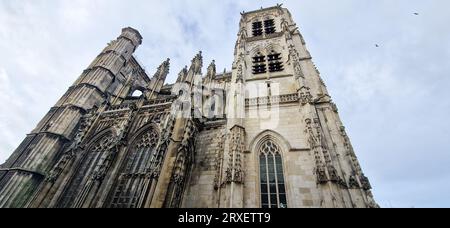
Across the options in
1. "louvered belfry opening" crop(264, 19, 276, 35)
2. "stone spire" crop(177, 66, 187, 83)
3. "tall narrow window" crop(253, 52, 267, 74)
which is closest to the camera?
"tall narrow window" crop(253, 52, 267, 74)

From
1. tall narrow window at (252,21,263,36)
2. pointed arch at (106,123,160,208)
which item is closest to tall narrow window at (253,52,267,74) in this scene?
tall narrow window at (252,21,263,36)

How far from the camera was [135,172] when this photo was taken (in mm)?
11609

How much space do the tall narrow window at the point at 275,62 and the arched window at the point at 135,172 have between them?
10056 mm

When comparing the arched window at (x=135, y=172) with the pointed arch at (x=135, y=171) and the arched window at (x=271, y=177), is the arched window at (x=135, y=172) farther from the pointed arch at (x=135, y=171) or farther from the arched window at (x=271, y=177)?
the arched window at (x=271, y=177)

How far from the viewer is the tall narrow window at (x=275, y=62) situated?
16677mm

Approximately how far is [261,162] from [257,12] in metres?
20.7

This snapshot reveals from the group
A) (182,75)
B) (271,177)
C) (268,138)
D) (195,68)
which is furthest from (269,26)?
(271,177)

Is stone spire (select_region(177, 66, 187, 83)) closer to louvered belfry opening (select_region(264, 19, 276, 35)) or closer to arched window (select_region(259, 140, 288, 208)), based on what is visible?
arched window (select_region(259, 140, 288, 208))

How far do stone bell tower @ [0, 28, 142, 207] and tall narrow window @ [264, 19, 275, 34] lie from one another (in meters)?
15.4

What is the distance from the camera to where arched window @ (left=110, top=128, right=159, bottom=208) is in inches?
397

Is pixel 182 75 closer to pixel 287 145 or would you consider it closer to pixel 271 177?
pixel 287 145

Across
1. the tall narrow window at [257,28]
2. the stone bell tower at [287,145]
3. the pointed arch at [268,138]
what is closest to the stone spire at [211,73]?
the stone bell tower at [287,145]
